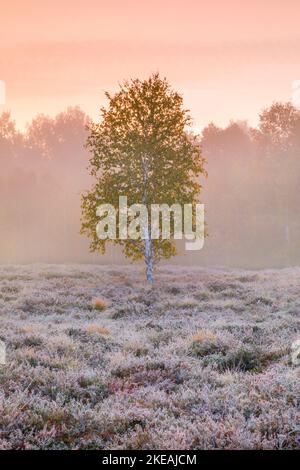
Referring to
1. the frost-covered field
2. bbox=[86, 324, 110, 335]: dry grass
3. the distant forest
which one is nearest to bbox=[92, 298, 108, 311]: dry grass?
the frost-covered field

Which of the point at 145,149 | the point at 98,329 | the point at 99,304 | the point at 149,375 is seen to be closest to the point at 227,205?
the point at 145,149

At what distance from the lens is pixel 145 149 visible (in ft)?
84.6

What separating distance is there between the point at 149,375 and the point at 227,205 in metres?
50.1

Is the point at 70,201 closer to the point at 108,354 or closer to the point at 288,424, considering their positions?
the point at 108,354

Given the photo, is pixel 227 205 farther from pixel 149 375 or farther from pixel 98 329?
pixel 149 375

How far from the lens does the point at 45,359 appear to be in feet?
33.8

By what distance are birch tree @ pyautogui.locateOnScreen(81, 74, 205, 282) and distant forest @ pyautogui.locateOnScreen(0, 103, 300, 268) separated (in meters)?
22.0

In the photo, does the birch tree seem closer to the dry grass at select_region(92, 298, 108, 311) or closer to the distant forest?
the dry grass at select_region(92, 298, 108, 311)

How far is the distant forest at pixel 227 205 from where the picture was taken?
173ft

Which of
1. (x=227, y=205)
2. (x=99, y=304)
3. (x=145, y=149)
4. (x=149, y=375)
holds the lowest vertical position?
(x=99, y=304)

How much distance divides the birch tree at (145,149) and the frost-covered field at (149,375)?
7819mm

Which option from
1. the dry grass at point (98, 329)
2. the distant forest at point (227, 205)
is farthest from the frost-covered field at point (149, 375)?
the distant forest at point (227, 205)

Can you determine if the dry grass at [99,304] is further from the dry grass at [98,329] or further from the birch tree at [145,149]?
the birch tree at [145,149]

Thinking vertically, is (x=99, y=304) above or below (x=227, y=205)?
below
